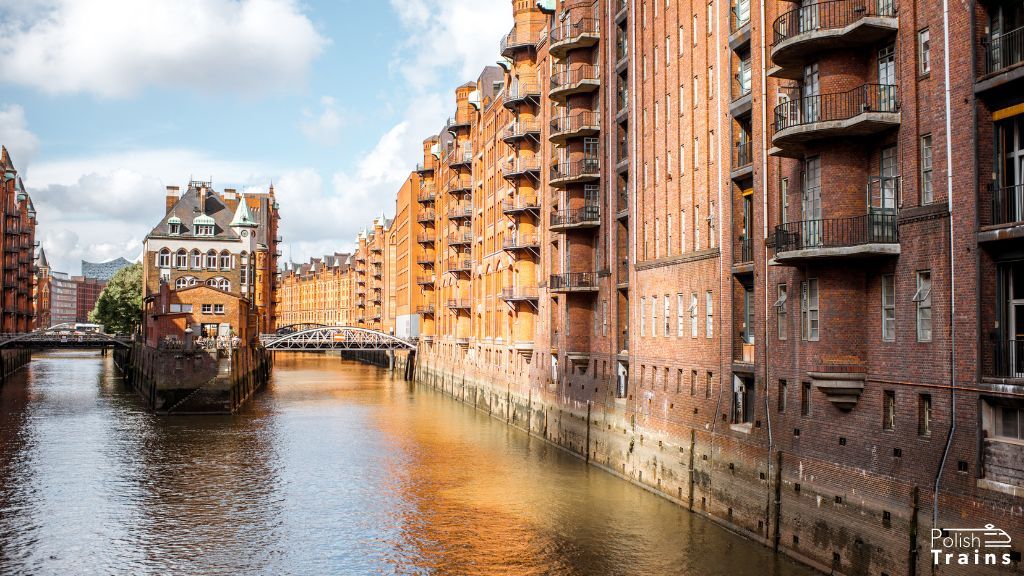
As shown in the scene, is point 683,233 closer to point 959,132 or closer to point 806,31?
point 806,31

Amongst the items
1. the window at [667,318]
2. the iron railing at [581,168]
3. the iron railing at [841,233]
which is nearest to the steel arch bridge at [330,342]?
the iron railing at [581,168]

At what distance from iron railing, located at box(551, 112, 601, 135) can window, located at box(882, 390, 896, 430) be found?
23540mm

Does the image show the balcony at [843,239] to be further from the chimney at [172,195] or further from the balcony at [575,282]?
the chimney at [172,195]

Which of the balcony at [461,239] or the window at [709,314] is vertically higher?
the balcony at [461,239]

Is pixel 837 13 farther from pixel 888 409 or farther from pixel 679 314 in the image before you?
pixel 679 314

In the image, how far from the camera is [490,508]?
31172mm

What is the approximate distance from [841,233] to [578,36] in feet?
76.4

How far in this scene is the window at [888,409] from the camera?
20062 mm

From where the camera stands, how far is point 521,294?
176 ft

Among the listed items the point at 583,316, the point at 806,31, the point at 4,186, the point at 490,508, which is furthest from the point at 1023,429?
the point at 4,186

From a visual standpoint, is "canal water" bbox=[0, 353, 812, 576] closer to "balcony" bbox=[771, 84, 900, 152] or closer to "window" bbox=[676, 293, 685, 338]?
"window" bbox=[676, 293, 685, 338]

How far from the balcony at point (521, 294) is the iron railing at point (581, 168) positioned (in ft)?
34.4

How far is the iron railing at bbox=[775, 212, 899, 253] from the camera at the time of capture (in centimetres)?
2038

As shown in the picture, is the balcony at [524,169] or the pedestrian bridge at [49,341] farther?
the pedestrian bridge at [49,341]
